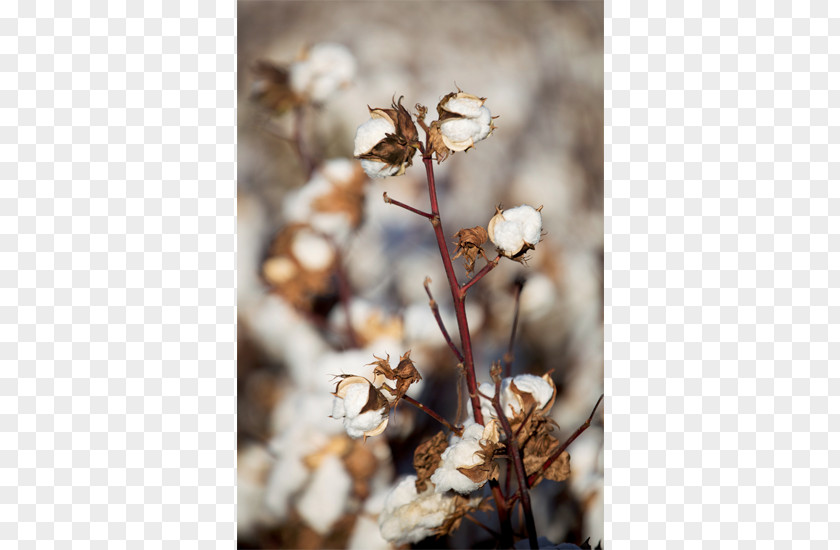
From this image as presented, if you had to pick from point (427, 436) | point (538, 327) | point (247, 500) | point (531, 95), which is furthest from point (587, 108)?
point (247, 500)

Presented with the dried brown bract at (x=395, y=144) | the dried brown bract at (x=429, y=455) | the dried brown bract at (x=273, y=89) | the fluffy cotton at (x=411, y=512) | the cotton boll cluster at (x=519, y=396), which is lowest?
the fluffy cotton at (x=411, y=512)

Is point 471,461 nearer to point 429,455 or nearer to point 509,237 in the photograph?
point 429,455

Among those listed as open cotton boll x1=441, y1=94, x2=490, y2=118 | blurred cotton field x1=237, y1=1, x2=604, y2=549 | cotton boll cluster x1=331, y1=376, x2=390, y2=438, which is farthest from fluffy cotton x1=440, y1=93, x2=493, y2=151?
cotton boll cluster x1=331, y1=376, x2=390, y2=438

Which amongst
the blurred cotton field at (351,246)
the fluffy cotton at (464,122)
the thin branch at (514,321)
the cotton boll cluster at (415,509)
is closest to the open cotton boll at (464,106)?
the fluffy cotton at (464,122)

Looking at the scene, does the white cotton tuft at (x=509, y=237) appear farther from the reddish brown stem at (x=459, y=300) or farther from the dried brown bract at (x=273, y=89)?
the dried brown bract at (x=273, y=89)

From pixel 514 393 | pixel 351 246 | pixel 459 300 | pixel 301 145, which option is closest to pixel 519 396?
pixel 514 393
